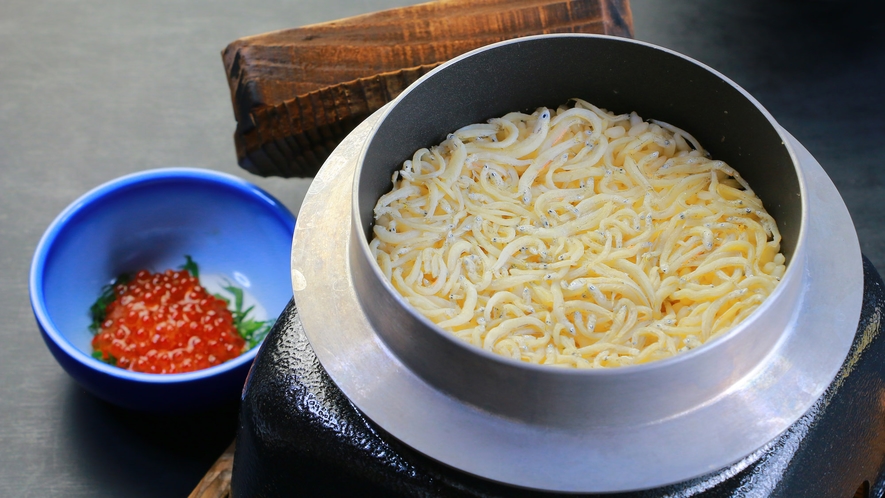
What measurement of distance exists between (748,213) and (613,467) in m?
0.53

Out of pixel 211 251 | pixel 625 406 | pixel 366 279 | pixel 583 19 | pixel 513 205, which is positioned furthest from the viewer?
pixel 211 251

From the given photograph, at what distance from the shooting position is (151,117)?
119 inches

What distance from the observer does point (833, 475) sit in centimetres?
137

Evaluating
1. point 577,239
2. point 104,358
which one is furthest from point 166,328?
point 577,239

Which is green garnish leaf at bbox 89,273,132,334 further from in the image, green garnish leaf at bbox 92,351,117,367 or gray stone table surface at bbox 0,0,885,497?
gray stone table surface at bbox 0,0,885,497

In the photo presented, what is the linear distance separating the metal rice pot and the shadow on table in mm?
1038

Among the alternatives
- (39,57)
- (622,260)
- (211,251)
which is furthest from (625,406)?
(39,57)

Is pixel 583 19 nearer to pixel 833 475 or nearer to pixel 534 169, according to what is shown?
pixel 534 169

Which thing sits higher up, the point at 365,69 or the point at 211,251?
the point at 365,69

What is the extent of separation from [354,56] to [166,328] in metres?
0.85

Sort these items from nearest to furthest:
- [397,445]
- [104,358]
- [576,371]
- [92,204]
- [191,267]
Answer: [576,371] < [397,445] < [104,358] < [92,204] < [191,267]

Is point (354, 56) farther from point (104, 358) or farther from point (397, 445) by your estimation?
point (397, 445)

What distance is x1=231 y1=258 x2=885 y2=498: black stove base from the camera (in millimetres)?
1237

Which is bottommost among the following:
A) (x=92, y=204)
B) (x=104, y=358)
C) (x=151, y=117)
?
(x=104, y=358)
